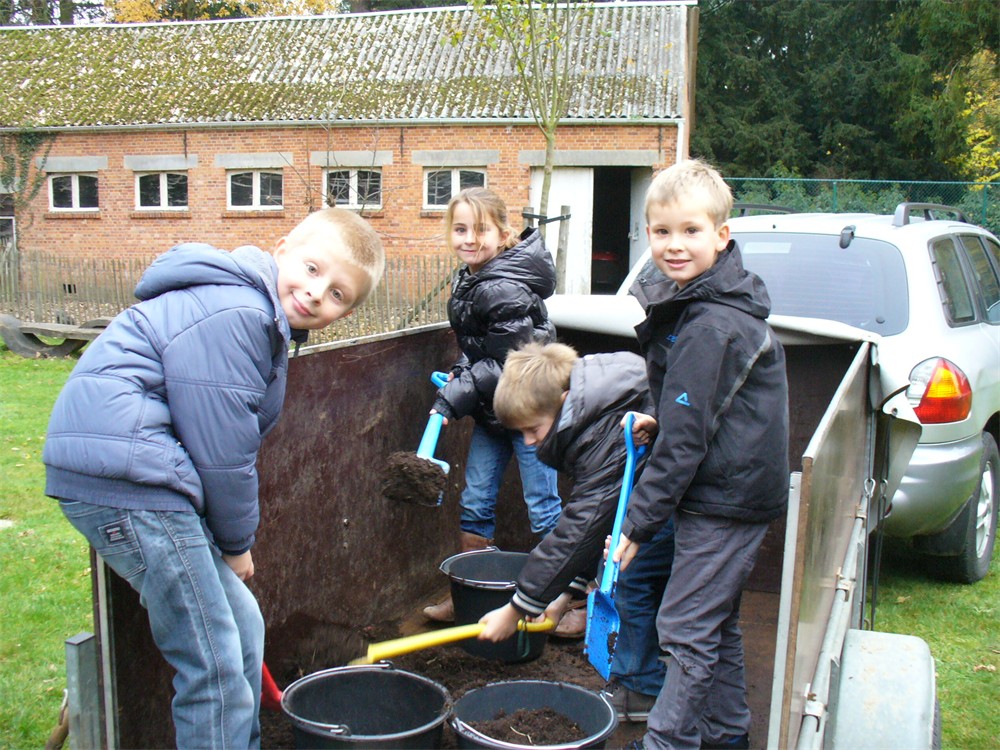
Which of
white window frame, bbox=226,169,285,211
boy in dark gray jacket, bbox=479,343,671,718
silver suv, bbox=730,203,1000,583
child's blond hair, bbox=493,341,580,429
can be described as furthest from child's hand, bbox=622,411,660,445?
white window frame, bbox=226,169,285,211

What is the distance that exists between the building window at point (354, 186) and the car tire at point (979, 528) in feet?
49.2

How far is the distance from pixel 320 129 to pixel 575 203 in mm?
5239

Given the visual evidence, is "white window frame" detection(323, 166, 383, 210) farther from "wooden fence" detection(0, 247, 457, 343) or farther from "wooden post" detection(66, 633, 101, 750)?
"wooden post" detection(66, 633, 101, 750)

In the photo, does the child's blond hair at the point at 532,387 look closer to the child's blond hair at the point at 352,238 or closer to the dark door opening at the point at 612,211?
the child's blond hair at the point at 352,238

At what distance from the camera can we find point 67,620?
3.96 metres

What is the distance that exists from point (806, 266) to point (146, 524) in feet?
11.8

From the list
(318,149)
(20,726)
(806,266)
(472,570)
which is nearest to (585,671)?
(472,570)

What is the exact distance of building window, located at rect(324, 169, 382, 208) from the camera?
18.7 metres

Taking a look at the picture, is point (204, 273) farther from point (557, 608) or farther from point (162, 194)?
point (162, 194)

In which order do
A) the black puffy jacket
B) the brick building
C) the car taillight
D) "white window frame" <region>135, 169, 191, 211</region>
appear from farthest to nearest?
"white window frame" <region>135, 169, 191, 211</region> < the brick building < the car taillight < the black puffy jacket

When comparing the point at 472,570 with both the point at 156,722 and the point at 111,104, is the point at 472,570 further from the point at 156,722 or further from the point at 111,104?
the point at 111,104

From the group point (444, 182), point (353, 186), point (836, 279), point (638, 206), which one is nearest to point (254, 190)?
point (353, 186)

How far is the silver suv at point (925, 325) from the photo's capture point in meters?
4.18

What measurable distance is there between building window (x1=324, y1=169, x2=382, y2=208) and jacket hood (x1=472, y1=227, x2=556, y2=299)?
49.7ft
